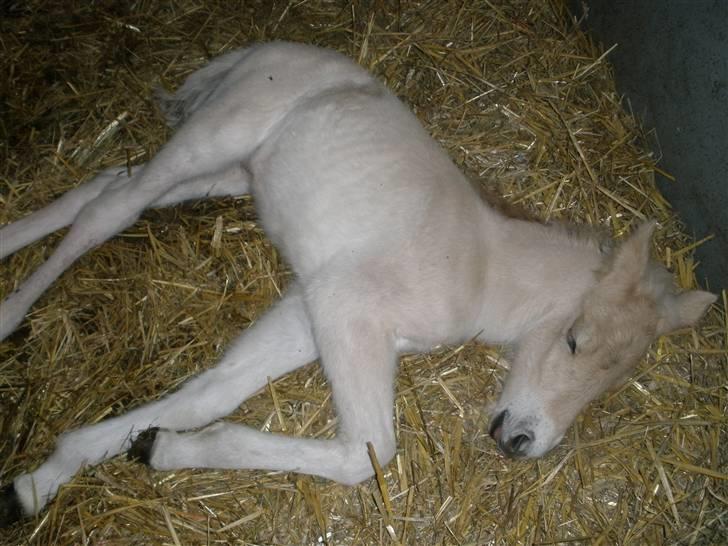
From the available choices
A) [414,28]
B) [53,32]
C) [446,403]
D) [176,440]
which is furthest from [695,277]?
[53,32]

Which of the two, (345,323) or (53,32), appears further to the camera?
(53,32)

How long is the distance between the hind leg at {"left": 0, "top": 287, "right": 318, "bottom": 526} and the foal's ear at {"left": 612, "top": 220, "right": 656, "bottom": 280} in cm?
164

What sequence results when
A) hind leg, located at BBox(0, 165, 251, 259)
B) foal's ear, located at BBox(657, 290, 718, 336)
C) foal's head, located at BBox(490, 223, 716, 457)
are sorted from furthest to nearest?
hind leg, located at BBox(0, 165, 251, 259) → foal's ear, located at BBox(657, 290, 718, 336) → foal's head, located at BBox(490, 223, 716, 457)

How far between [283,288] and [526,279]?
142 centimetres

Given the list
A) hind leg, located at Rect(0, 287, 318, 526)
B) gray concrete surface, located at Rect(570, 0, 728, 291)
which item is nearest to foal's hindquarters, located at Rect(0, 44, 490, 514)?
hind leg, located at Rect(0, 287, 318, 526)

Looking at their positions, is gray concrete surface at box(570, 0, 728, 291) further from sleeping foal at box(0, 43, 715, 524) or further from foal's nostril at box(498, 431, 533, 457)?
foal's nostril at box(498, 431, 533, 457)

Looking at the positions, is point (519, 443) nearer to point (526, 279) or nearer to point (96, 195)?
point (526, 279)

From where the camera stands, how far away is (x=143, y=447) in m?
3.18

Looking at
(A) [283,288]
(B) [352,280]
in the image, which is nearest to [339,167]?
(B) [352,280]

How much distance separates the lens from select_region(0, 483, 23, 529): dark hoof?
3.05 metres

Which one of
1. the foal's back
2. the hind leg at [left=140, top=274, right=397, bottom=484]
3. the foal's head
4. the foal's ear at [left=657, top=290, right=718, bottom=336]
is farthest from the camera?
the foal's ear at [left=657, top=290, right=718, bottom=336]

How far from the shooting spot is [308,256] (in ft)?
11.2

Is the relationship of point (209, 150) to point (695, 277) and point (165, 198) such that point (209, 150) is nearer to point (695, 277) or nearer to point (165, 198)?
point (165, 198)

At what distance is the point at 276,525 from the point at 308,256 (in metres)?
1.36
